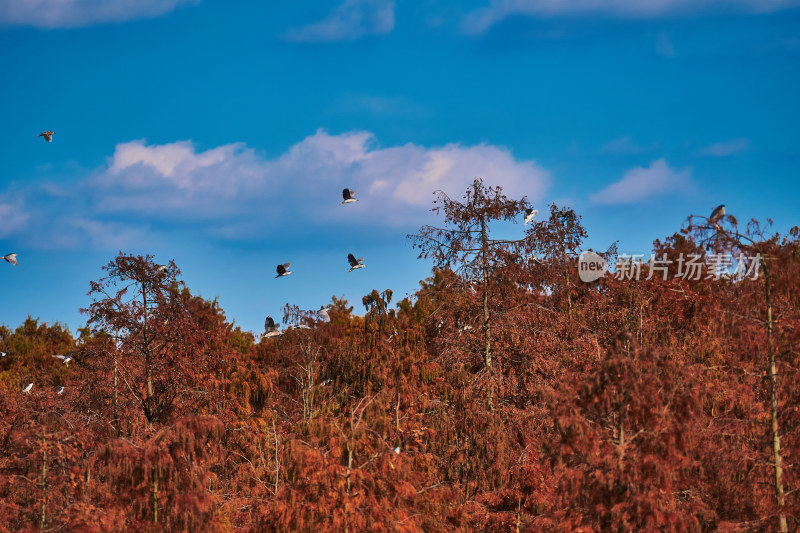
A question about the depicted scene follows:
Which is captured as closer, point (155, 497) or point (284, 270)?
point (155, 497)

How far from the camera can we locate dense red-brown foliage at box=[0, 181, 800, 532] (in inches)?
443

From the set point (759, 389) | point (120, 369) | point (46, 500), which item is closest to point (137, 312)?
point (120, 369)

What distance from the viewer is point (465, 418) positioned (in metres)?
21.2

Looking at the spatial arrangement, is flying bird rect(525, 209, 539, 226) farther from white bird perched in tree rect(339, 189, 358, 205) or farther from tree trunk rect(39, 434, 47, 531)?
tree trunk rect(39, 434, 47, 531)

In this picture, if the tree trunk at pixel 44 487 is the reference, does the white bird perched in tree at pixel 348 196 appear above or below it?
above

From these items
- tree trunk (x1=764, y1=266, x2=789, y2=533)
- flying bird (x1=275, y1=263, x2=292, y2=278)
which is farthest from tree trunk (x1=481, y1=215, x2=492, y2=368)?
tree trunk (x1=764, y1=266, x2=789, y2=533)

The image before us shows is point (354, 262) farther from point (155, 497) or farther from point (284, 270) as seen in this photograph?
point (155, 497)

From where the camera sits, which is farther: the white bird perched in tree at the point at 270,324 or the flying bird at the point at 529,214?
the white bird perched in tree at the point at 270,324

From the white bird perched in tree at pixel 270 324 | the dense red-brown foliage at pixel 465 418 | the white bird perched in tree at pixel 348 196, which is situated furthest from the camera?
the white bird perched in tree at pixel 270 324

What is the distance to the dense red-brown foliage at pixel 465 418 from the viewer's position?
11.2 meters

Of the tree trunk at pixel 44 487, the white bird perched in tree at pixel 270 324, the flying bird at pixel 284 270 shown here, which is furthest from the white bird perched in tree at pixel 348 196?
the tree trunk at pixel 44 487

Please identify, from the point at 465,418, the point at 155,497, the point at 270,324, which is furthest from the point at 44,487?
the point at 270,324

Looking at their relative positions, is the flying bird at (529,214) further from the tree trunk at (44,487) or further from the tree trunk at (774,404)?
Answer: the tree trunk at (44,487)

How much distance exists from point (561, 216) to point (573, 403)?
14777 mm
